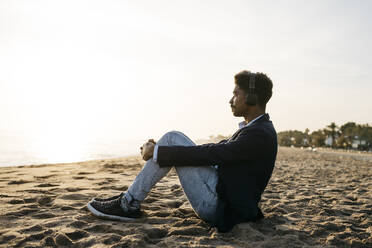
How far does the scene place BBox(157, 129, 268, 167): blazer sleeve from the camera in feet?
7.23

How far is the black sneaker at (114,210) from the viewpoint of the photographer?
254 centimetres

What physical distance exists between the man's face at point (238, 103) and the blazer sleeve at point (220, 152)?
0.98ft

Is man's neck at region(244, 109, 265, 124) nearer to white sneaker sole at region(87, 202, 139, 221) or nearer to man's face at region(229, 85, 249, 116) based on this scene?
man's face at region(229, 85, 249, 116)

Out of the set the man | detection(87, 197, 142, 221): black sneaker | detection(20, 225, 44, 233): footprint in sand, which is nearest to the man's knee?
the man

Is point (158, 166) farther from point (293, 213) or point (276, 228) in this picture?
point (293, 213)

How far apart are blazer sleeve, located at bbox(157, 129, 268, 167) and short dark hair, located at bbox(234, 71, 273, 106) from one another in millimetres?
386

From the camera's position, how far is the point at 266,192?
14.7 feet

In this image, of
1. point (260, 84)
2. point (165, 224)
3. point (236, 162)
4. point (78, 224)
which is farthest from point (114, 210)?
point (260, 84)

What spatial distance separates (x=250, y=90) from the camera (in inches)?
97.0

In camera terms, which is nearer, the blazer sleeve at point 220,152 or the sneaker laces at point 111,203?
the blazer sleeve at point 220,152

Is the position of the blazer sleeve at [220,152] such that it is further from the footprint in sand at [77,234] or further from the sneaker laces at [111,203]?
the footprint in sand at [77,234]

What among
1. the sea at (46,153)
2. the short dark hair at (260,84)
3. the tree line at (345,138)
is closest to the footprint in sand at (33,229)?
the short dark hair at (260,84)

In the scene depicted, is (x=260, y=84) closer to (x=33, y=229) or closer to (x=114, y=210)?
(x=114, y=210)

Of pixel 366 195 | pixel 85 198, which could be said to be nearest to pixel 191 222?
pixel 85 198
